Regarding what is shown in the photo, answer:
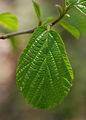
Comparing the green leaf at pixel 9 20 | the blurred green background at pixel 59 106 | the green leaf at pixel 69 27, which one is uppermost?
the green leaf at pixel 9 20

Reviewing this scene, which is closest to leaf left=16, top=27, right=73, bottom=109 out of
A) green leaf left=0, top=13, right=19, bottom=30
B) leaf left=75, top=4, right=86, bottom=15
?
leaf left=75, top=4, right=86, bottom=15

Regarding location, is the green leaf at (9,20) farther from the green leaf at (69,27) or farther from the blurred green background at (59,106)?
the blurred green background at (59,106)

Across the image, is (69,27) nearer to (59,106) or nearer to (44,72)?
(44,72)

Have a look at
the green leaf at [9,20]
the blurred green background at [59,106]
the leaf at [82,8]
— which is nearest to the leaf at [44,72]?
the leaf at [82,8]

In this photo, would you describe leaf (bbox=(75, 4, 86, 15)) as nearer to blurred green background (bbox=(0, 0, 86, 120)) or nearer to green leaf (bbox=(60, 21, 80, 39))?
green leaf (bbox=(60, 21, 80, 39))

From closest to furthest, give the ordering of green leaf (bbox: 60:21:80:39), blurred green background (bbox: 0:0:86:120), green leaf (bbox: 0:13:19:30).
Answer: green leaf (bbox: 60:21:80:39), green leaf (bbox: 0:13:19:30), blurred green background (bbox: 0:0:86:120)

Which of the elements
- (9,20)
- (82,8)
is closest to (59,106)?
(9,20)

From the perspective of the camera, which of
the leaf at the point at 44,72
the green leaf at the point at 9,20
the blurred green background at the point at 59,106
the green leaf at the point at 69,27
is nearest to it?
the leaf at the point at 44,72

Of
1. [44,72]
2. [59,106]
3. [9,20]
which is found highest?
[9,20]
